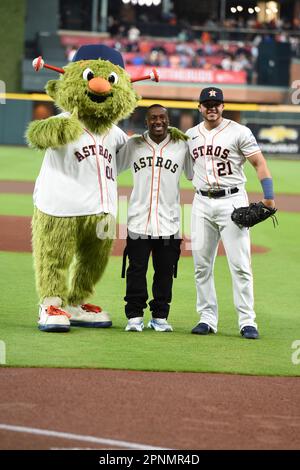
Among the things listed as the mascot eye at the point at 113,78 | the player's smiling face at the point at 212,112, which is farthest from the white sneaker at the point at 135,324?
the mascot eye at the point at 113,78

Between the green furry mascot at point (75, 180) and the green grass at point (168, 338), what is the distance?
43cm

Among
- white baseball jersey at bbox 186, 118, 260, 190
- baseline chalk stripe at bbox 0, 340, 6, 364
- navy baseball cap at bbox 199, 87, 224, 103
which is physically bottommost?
baseline chalk stripe at bbox 0, 340, 6, 364

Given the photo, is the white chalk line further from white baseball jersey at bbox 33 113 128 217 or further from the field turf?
white baseball jersey at bbox 33 113 128 217

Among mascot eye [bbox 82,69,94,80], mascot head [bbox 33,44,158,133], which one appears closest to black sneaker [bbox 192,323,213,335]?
mascot head [bbox 33,44,158,133]

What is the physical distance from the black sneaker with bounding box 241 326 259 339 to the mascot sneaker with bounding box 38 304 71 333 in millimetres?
1412

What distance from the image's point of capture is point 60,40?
44.0m

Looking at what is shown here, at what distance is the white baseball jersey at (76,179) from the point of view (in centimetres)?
809

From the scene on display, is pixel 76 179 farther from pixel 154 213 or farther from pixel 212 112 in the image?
pixel 212 112

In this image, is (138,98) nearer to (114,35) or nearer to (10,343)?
(10,343)

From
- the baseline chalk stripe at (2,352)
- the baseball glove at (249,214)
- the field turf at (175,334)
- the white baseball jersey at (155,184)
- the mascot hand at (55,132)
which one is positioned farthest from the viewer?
the white baseball jersey at (155,184)

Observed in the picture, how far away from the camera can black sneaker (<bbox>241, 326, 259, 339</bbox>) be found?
8094mm

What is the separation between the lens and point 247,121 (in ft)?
136

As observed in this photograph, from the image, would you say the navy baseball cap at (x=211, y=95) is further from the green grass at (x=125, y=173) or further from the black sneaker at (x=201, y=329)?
the green grass at (x=125, y=173)

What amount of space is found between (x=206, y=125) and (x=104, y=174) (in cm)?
91
